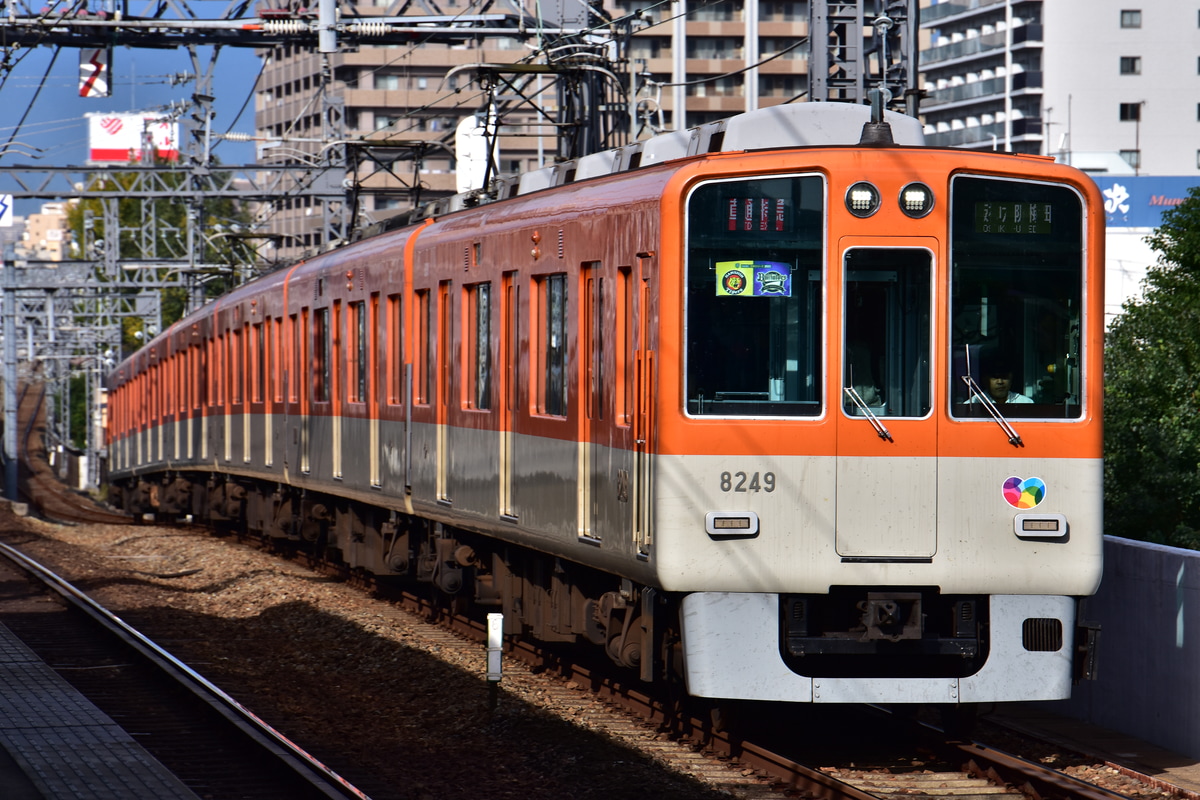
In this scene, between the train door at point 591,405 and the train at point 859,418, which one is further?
the train door at point 591,405

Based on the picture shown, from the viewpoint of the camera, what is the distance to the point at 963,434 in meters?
7.83

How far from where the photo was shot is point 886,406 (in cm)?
787

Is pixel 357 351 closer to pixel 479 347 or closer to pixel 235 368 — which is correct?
pixel 479 347

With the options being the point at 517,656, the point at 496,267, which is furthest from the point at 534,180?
the point at 517,656

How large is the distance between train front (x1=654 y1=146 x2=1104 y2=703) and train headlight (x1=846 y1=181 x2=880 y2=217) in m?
0.01

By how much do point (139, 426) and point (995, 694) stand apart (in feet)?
85.2

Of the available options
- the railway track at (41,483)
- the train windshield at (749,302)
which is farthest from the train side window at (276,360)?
the railway track at (41,483)

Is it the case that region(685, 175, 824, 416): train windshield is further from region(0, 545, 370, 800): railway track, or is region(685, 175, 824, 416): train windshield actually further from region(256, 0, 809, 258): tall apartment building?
region(256, 0, 809, 258): tall apartment building

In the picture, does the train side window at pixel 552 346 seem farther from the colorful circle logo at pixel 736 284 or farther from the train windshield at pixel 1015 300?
the train windshield at pixel 1015 300

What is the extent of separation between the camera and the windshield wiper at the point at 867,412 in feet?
25.6

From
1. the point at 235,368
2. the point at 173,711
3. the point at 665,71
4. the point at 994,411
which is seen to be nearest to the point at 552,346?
the point at 994,411

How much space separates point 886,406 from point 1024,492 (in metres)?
0.73

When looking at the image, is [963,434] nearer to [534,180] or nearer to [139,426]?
[534,180]

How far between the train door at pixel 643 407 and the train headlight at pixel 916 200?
1.17 meters
